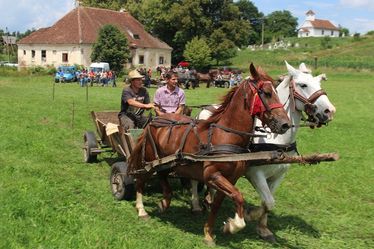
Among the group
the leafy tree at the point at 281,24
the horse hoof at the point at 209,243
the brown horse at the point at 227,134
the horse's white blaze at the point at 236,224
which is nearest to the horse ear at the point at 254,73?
the brown horse at the point at 227,134

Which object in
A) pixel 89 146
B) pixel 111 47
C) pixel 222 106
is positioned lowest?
pixel 89 146

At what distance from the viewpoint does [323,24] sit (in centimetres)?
15775

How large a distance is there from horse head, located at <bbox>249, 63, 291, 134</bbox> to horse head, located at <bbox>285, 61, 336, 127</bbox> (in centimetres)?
97

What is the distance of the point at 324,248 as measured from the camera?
21.4 ft

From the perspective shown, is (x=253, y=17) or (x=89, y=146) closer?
(x=89, y=146)

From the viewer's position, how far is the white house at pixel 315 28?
15450 centimetres

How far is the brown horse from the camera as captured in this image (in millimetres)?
5684

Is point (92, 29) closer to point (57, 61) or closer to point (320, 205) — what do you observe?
point (57, 61)

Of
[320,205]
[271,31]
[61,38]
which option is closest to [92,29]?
[61,38]

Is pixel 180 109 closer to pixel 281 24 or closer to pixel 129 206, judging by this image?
pixel 129 206

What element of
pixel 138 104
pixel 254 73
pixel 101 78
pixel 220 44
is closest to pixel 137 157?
pixel 138 104

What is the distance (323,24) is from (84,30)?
118157 millimetres

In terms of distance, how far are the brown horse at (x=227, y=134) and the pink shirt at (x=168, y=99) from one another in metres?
1.23

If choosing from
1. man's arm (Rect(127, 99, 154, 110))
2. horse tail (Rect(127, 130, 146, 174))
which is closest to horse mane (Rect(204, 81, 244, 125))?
horse tail (Rect(127, 130, 146, 174))
